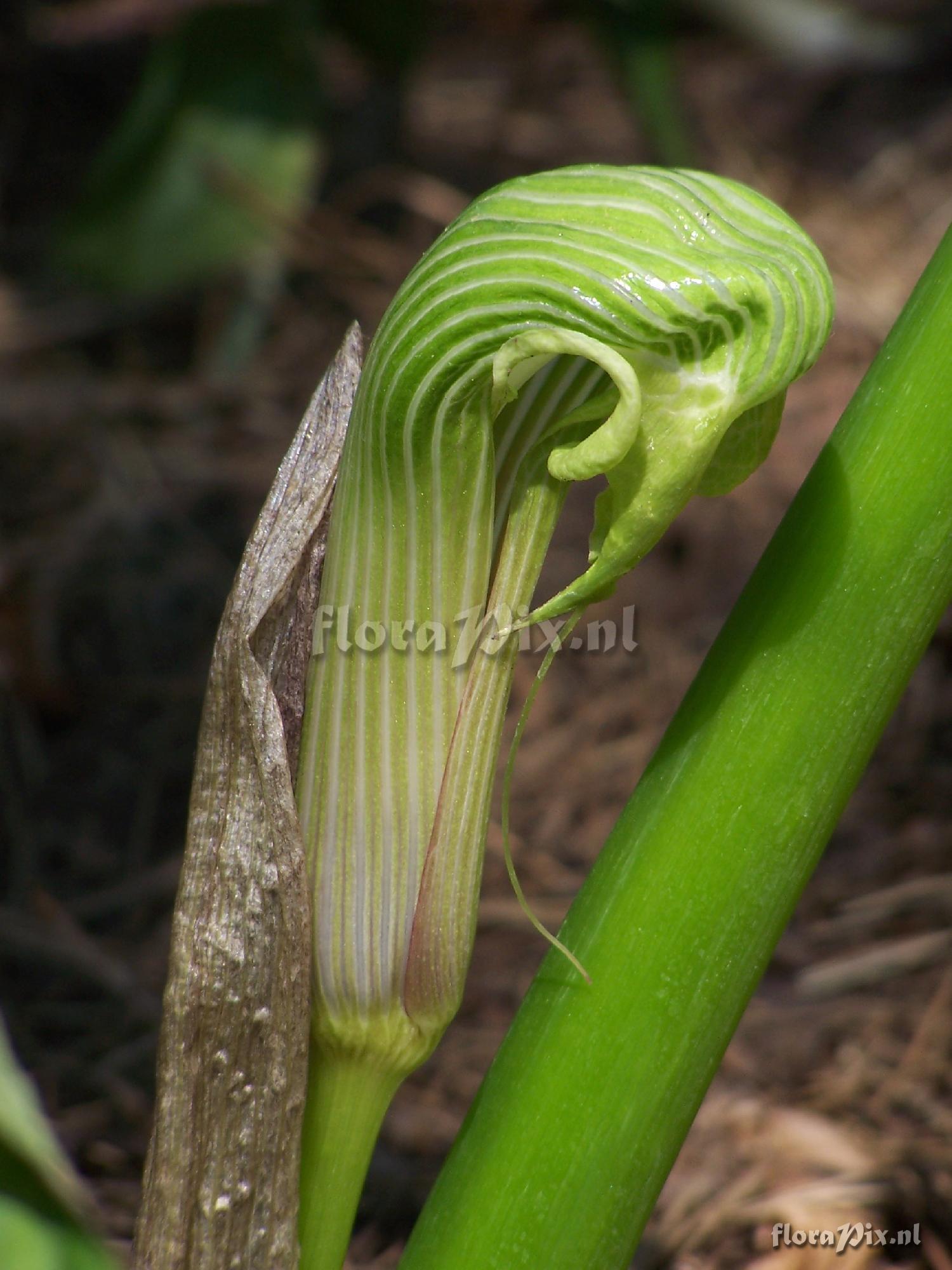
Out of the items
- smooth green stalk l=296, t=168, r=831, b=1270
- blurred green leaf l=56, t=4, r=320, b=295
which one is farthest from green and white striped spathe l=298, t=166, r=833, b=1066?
blurred green leaf l=56, t=4, r=320, b=295

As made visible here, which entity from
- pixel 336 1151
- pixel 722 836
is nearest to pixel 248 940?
pixel 336 1151

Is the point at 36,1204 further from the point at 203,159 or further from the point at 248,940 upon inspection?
the point at 203,159

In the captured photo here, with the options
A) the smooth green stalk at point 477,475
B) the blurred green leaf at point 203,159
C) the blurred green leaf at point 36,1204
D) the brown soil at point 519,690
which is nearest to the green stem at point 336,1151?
the smooth green stalk at point 477,475

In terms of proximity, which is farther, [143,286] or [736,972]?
[143,286]

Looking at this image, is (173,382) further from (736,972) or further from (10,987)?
(736,972)

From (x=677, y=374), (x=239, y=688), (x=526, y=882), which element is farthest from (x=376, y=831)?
(x=526, y=882)

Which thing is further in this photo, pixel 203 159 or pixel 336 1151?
pixel 203 159
